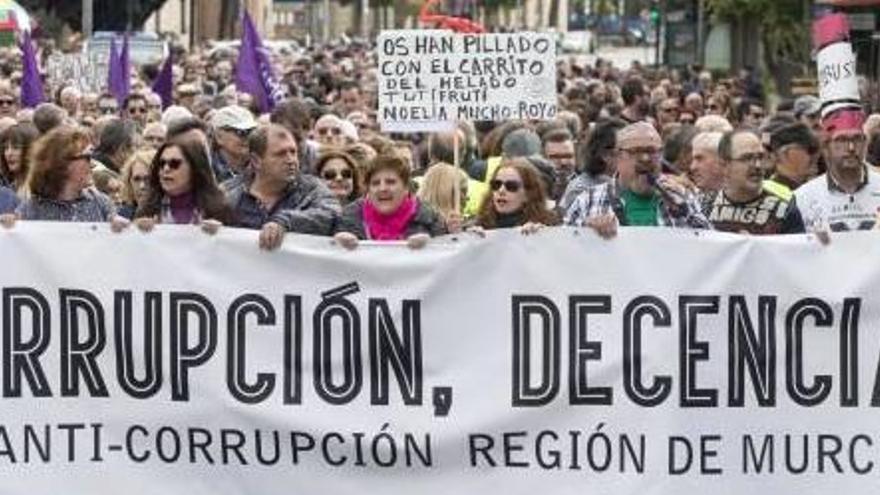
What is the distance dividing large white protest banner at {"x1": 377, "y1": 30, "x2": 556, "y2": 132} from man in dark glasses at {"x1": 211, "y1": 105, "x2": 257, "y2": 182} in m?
1.61

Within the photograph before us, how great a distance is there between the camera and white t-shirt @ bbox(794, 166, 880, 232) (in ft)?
38.3

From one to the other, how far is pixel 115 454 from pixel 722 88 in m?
18.9

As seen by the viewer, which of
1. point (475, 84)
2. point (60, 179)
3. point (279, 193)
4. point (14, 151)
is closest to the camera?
point (60, 179)

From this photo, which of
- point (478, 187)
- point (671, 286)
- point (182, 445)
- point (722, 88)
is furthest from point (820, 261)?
point (722, 88)

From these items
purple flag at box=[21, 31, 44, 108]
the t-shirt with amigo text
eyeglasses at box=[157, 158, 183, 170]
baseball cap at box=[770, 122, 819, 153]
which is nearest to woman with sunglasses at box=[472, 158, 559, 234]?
the t-shirt with amigo text

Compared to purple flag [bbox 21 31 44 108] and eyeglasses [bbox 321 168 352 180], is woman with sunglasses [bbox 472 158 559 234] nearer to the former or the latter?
eyeglasses [bbox 321 168 352 180]

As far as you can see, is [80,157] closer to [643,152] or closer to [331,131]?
[643,152]

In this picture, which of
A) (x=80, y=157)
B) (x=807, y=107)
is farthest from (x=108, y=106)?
(x=80, y=157)

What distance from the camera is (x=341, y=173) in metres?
12.4

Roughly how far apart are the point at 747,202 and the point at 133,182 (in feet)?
8.40

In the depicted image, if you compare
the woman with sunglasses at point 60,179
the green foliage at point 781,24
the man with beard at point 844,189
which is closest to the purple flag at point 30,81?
the man with beard at point 844,189

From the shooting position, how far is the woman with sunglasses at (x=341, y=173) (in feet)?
40.3

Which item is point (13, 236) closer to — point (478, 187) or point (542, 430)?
point (542, 430)

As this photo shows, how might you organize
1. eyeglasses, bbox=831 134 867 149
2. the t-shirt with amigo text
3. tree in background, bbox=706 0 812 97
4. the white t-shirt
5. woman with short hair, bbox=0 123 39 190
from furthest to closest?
tree in background, bbox=706 0 812 97, woman with short hair, bbox=0 123 39 190, eyeglasses, bbox=831 134 867 149, the white t-shirt, the t-shirt with amigo text
